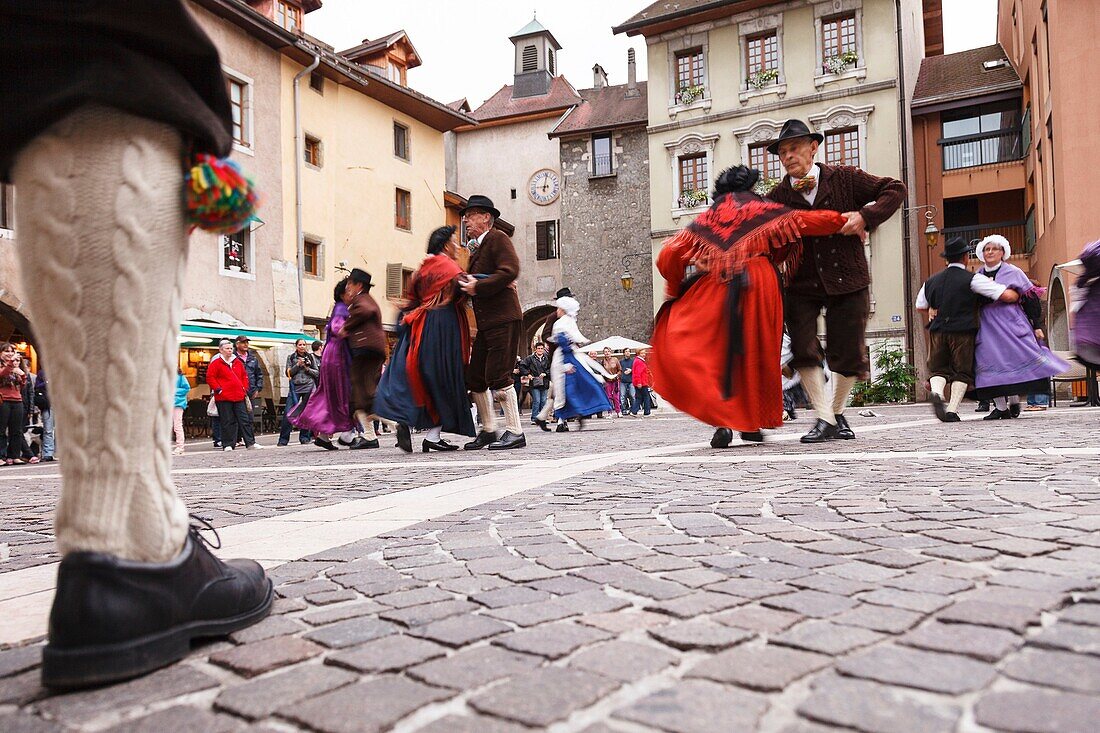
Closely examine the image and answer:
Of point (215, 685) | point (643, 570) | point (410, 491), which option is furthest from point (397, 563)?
point (410, 491)

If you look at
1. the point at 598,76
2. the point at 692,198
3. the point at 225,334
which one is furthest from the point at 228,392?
the point at 598,76

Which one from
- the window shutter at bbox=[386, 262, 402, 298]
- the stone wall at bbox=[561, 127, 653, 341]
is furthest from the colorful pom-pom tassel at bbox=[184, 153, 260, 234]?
the stone wall at bbox=[561, 127, 653, 341]

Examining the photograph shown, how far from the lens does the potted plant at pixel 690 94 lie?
30438 mm

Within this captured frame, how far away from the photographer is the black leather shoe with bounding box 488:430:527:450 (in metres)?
8.16

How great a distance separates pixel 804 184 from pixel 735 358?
1482 millimetres

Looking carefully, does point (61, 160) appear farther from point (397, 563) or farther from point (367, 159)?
point (367, 159)

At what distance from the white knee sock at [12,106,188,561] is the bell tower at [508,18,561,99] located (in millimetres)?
41166

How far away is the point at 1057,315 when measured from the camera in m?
22.5

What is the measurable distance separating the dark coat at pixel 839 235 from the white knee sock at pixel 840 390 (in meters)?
0.64

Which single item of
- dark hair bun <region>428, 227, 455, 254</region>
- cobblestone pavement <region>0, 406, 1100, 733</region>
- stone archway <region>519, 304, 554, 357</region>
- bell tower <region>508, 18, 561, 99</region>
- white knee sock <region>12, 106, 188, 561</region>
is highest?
bell tower <region>508, 18, 561, 99</region>

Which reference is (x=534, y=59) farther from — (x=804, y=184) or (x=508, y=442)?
(x=804, y=184)

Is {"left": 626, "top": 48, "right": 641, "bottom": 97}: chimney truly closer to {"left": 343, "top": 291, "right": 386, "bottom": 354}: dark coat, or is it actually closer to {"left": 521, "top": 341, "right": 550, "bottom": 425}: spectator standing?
{"left": 521, "top": 341, "right": 550, "bottom": 425}: spectator standing

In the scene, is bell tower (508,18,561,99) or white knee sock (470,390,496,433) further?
bell tower (508,18,561,99)

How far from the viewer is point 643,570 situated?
2.24 m
